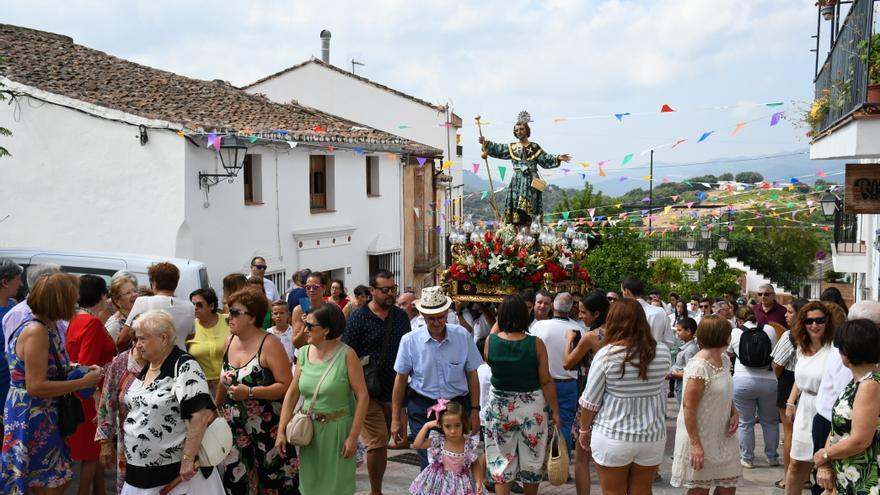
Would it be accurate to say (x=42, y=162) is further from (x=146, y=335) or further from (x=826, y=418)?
(x=826, y=418)

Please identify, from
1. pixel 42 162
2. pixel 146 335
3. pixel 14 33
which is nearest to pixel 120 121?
pixel 42 162

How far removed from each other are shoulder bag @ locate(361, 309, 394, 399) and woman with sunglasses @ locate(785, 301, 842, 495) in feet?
10.1

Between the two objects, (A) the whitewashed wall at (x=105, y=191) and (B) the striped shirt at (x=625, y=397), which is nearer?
(B) the striped shirt at (x=625, y=397)

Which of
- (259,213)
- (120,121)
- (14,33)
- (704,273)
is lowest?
(704,273)

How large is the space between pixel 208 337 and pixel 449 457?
2.13 metres

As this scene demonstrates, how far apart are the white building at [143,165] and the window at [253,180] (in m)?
0.02

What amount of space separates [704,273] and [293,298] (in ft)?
93.9

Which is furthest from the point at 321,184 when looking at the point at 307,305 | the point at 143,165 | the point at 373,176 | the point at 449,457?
the point at 449,457

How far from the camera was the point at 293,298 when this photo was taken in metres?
11.2

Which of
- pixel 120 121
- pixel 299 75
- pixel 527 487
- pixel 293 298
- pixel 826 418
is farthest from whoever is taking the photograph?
pixel 299 75

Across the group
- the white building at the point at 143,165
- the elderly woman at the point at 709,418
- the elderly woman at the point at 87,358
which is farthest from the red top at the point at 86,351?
the white building at the point at 143,165

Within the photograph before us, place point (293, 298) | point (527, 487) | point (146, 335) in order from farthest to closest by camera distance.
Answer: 1. point (293, 298)
2. point (527, 487)
3. point (146, 335)

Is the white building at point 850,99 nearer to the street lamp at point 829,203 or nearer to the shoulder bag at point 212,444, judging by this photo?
the shoulder bag at point 212,444

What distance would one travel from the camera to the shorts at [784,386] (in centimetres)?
786
